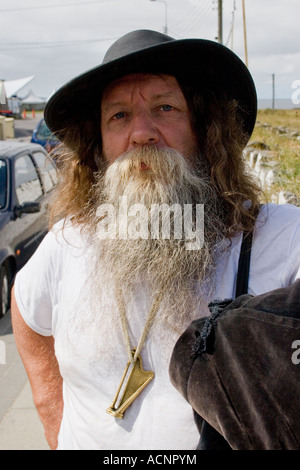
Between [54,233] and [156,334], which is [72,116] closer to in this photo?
[54,233]

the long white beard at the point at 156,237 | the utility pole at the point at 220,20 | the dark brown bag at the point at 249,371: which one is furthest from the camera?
the utility pole at the point at 220,20

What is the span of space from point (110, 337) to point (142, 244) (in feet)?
1.06

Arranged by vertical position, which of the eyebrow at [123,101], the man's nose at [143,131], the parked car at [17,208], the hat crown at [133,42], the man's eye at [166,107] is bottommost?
the parked car at [17,208]

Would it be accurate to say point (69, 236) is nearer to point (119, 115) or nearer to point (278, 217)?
point (119, 115)

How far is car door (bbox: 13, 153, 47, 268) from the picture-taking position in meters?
5.16

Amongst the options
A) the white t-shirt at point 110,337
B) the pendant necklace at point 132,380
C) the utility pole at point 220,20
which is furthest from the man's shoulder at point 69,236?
the utility pole at point 220,20

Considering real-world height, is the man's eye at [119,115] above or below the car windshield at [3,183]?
above

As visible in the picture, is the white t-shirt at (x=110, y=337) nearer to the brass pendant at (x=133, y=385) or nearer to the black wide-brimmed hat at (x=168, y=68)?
the brass pendant at (x=133, y=385)

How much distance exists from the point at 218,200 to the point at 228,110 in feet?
1.32

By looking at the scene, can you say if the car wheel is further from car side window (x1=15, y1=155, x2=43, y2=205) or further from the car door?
car side window (x1=15, y1=155, x2=43, y2=205)

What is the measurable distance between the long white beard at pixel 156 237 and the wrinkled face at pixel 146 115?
66 millimetres

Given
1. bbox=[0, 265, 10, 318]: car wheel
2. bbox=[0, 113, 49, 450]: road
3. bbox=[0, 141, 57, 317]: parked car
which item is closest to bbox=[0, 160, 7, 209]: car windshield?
bbox=[0, 141, 57, 317]: parked car

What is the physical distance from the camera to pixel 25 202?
207 inches

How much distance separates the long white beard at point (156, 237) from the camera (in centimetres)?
145
